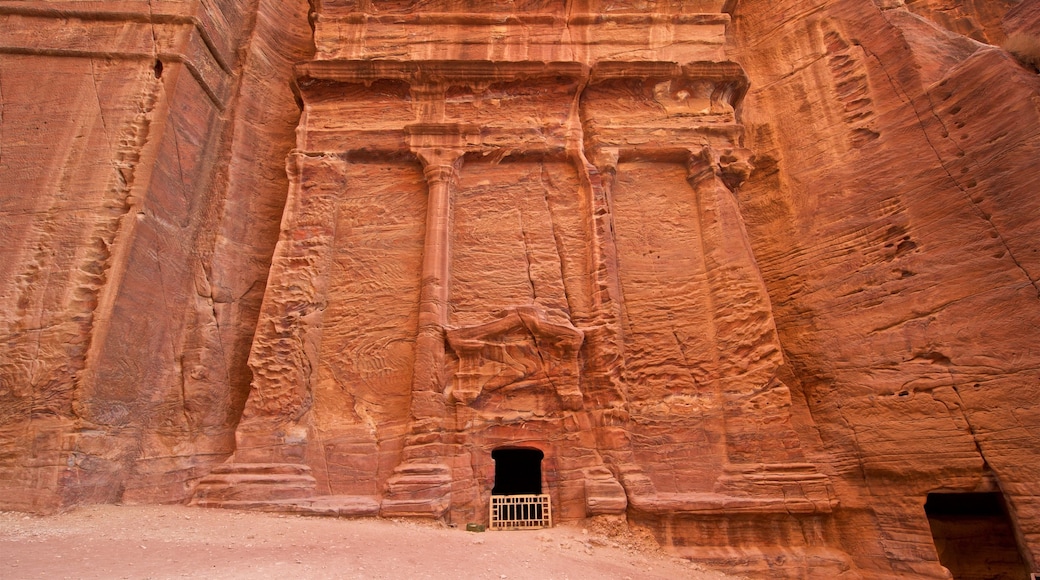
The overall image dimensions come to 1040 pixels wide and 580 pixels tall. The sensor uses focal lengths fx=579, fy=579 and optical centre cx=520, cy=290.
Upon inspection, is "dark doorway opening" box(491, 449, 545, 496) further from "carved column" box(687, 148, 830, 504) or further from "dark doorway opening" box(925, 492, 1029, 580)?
"dark doorway opening" box(925, 492, 1029, 580)

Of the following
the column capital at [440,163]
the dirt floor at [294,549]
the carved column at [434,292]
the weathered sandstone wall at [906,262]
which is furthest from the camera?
the column capital at [440,163]

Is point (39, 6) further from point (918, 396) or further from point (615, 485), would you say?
point (918, 396)

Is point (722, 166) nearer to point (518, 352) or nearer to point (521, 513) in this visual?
point (518, 352)

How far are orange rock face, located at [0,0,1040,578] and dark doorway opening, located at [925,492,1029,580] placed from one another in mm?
42

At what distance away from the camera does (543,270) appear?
27.1 ft

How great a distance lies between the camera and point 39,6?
26.9ft

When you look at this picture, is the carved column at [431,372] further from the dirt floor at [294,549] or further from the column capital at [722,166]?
the column capital at [722,166]

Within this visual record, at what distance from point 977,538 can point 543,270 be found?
6.08 m

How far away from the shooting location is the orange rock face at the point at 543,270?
21.5 feet

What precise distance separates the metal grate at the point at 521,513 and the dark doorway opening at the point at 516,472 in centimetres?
134

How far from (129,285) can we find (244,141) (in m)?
3.28

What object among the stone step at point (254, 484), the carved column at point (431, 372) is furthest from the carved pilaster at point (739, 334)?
the stone step at point (254, 484)

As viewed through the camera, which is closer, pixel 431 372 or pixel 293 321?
pixel 431 372

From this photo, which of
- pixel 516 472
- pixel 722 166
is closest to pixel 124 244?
pixel 516 472
